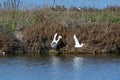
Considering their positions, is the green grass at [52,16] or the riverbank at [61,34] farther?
the green grass at [52,16]

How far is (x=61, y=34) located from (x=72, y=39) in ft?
2.22

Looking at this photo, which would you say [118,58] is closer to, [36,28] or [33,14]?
[36,28]

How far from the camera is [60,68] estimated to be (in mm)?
21484

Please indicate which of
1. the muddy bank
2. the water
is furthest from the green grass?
the water

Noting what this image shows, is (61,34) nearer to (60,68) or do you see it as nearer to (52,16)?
(52,16)

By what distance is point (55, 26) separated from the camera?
26422mm

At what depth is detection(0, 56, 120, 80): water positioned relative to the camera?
19656mm

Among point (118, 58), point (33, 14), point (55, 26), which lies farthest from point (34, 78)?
point (33, 14)

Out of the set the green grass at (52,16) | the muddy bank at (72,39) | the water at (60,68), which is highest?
the green grass at (52,16)

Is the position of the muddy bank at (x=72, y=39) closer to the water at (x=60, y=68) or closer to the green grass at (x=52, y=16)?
the green grass at (x=52, y=16)

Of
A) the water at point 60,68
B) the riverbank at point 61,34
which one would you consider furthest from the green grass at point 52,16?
the water at point 60,68

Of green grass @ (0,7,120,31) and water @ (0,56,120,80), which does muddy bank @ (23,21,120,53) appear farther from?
water @ (0,56,120,80)

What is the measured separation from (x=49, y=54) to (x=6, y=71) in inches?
200

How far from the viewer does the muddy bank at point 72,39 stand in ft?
84.2
